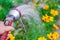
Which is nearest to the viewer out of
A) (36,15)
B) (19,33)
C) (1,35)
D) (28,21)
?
(1,35)

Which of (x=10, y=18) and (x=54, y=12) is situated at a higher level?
(x=10, y=18)

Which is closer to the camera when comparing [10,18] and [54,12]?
[10,18]

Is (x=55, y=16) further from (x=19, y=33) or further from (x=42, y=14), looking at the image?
(x=19, y=33)

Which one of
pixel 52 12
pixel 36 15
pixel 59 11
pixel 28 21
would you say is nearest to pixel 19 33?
pixel 28 21

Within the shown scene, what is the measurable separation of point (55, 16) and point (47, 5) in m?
0.19

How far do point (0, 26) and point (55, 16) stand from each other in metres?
1.57

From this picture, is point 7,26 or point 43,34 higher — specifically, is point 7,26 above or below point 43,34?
above

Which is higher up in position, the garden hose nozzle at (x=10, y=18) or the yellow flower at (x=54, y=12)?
the garden hose nozzle at (x=10, y=18)

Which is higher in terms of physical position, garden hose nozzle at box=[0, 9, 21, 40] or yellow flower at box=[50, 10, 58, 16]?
garden hose nozzle at box=[0, 9, 21, 40]

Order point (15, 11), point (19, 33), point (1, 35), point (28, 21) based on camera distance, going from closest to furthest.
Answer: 1. point (1, 35)
2. point (15, 11)
3. point (19, 33)
4. point (28, 21)

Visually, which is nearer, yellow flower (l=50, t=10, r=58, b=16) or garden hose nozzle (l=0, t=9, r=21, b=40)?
garden hose nozzle (l=0, t=9, r=21, b=40)

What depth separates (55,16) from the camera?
3256 mm

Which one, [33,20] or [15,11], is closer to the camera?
[15,11]

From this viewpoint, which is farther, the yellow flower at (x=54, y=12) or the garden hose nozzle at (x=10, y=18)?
the yellow flower at (x=54, y=12)
